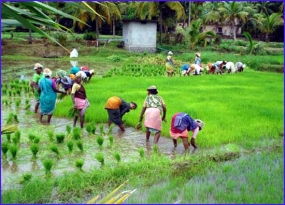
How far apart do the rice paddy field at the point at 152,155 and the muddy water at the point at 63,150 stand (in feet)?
0.04

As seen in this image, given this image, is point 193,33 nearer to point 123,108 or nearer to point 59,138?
point 123,108

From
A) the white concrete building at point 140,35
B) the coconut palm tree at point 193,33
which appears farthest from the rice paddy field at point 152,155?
the white concrete building at point 140,35

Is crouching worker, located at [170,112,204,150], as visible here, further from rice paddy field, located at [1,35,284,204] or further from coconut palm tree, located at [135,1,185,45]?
coconut palm tree, located at [135,1,185,45]

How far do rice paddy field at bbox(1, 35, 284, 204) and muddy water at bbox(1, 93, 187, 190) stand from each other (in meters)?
0.01

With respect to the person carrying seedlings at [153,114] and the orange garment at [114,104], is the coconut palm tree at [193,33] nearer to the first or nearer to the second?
the orange garment at [114,104]

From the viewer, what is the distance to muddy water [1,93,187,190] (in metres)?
4.82

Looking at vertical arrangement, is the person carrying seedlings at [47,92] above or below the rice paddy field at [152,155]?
above

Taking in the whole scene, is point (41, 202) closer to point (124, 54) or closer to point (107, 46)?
point (124, 54)

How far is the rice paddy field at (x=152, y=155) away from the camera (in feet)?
13.5

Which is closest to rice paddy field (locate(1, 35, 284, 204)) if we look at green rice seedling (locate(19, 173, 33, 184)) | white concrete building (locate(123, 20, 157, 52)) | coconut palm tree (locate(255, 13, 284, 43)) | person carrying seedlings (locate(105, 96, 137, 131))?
green rice seedling (locate(19, 173, 33, 184))

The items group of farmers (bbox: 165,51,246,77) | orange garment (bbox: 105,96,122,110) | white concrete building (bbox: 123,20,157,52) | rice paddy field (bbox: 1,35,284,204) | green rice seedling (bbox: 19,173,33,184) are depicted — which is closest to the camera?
rice paddy field (bbox: 1,35,284,204)

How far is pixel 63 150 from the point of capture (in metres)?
5.67

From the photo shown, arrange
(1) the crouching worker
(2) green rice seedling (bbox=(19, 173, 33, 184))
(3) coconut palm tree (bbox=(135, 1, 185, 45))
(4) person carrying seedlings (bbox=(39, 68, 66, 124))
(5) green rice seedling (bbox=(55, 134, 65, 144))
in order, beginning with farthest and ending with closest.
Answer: (3) coconut palm tree (bbox=(135, 1, 185, 45)), (4) person carrying seedlings (bbox=(39, 68, 66, 124)), (5) green rice seedling (bbox=(55, 134, 65, 144)), (1) the crouching worker, (2) green rice seedling (bbox=(19, 173, 33, 184))

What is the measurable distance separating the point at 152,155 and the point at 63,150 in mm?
1253
